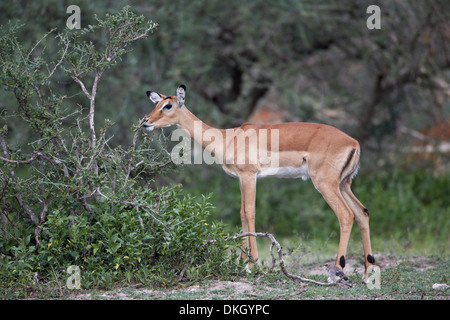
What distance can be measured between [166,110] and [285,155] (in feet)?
4.40

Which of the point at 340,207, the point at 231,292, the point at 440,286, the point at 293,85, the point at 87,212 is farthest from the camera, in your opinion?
the point at 293,85

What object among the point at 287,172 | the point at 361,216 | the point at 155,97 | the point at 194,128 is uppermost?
the point at 155,97

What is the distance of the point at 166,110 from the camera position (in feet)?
20.9

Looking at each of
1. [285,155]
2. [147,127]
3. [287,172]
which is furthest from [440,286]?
[147,127]

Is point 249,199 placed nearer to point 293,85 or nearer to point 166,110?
point 166,110

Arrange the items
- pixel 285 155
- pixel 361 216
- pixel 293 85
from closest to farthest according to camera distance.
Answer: pixel 361 216 → pixel 285 155 → pixel 293 85

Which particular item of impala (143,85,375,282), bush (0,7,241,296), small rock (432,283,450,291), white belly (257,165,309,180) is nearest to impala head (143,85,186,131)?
impala (143,85,375,282)

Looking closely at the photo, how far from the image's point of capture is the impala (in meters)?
6.08

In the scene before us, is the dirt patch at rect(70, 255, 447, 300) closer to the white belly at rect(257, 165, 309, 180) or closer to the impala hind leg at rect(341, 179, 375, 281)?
the impala hind leg at rect(341, 179, 375, 281)

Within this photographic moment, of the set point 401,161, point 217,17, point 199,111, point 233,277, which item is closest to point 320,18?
point 217,17

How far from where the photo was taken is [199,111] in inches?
433

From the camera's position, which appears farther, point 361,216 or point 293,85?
point 293,85

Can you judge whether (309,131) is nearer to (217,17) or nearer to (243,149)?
(243,149)

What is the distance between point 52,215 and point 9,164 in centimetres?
67
